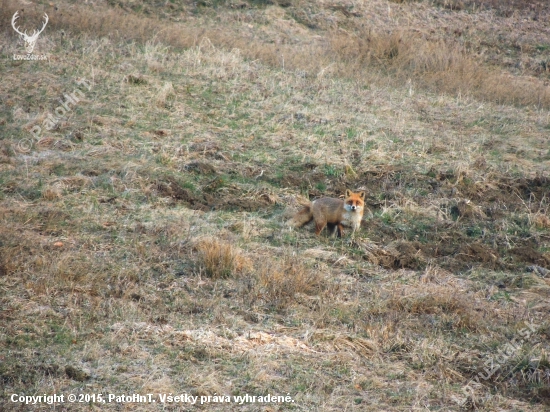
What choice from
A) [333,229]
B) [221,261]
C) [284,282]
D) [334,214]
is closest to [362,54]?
[333,229]

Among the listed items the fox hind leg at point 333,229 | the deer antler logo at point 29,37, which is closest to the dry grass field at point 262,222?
the deer antler logo at point 29,37

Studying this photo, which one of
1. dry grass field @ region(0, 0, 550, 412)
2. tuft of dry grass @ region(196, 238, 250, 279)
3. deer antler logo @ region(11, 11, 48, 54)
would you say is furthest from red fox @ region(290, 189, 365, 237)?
deer antler logo @ region(11, 11, 48, 54)

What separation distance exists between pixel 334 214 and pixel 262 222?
1.00 m

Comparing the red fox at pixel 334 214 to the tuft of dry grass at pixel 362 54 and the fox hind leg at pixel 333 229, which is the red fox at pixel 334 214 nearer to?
the fox hind leg at pixel 333 229

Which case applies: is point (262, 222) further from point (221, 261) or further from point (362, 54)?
point (362, 54)

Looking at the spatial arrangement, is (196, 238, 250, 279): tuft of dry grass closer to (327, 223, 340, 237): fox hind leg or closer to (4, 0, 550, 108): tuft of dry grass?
A: (327, 223, 340, 237): fox hind leg

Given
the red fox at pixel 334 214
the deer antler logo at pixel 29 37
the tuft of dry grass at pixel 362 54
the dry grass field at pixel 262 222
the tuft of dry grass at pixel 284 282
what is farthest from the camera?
the tuft of dry grass at pixel 362 54

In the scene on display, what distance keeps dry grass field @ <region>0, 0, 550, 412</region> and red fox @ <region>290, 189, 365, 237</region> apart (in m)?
0.20

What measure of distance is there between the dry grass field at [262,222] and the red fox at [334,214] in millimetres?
204

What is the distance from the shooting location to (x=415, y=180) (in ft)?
33.9

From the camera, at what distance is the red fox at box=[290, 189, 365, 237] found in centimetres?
834

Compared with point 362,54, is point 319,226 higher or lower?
lower

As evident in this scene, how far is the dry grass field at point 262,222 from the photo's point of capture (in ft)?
17.3

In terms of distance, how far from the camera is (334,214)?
8.41m
